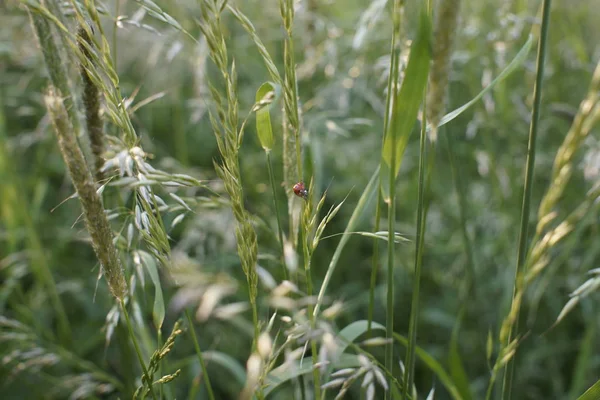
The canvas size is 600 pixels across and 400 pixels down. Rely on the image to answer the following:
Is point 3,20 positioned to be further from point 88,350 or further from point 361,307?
point 361,307

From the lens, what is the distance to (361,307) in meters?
1.99

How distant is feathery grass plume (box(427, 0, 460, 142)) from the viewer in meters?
0.66

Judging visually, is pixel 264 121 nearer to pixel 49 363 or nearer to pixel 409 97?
pixel 409 97

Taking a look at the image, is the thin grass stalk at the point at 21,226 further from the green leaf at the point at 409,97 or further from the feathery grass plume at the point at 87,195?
the green leaf at the point at 409,97

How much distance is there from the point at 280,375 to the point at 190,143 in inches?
84.7

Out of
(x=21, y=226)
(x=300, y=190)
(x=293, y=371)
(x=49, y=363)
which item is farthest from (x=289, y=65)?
(x=21, y=226)

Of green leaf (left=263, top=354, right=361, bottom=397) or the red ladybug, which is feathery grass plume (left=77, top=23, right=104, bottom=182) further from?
green leaf (left=263, top=354, right=361, bottom=397)

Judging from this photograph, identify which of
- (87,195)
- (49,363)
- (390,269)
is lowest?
(49,363)

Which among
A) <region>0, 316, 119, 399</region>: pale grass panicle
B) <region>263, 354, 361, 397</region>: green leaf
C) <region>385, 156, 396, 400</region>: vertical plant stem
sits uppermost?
<region>385, 156, 396, 400</region>: vertical plant stem

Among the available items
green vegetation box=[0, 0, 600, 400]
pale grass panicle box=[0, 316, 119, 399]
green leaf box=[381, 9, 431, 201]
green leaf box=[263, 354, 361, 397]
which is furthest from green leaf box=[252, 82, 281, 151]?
pale grass panicle box=[0, 316, 119, 399]

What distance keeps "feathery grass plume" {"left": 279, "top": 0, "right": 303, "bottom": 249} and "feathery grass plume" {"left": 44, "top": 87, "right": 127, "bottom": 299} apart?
260 millimetres

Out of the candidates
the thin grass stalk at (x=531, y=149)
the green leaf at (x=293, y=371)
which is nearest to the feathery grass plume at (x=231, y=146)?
the green leaf at (x=293, y=371)

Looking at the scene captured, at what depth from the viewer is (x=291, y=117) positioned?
78cm

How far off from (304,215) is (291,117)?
13 cm
